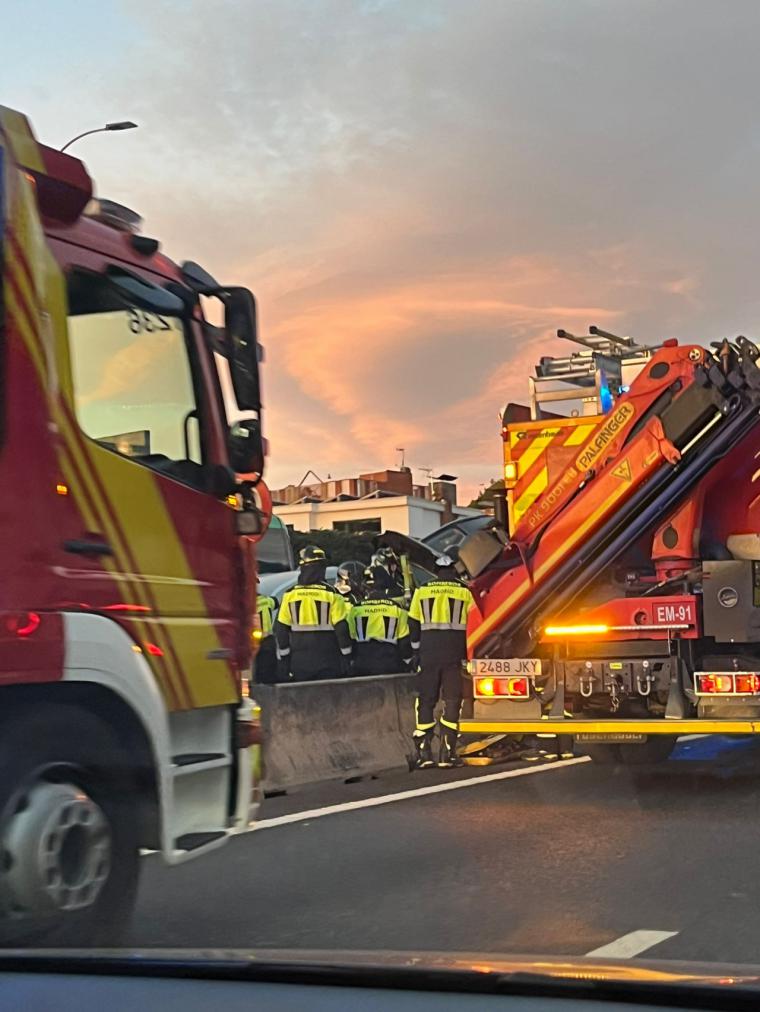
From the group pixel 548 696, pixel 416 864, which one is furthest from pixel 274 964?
pixel 548 696

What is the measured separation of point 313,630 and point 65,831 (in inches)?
316

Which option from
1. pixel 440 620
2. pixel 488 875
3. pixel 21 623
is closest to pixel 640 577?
pixel 440 620

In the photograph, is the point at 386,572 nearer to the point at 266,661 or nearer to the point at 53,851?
the point at 266,661

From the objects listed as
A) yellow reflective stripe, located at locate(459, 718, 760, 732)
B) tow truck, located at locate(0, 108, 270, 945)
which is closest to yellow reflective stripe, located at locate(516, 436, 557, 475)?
yellow reflective stripe, located at locate(459, 718, 760, 732)

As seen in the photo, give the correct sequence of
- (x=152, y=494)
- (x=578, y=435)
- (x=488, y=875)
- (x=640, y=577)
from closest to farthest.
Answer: (x=152, y=494) < (x=488, y=875) < (x=640, y=577) < (x=578, y=435)

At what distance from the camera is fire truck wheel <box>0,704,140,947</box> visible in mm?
3846

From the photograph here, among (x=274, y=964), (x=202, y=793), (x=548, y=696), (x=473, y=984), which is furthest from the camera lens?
(x=548, y=696)

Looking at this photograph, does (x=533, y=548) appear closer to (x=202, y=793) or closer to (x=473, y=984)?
(x=202, y=793)

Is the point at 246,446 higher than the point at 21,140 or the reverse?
the reverse

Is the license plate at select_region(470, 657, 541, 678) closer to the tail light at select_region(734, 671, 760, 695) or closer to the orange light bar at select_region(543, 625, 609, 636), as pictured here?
the orange light bar at select_region(543, 625, 609, 636)

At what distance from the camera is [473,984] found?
243cm

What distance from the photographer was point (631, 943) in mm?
4832

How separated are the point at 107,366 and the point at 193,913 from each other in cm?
246

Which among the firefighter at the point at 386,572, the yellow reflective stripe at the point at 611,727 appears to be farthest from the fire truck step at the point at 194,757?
the firefighter at the point at 386,572
